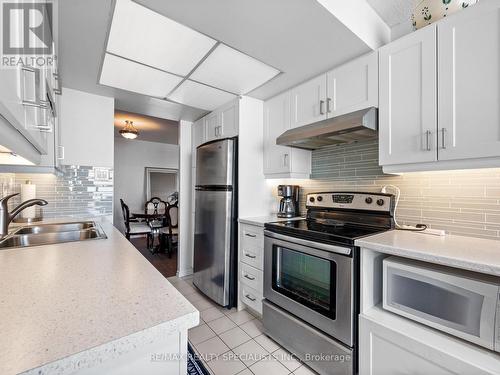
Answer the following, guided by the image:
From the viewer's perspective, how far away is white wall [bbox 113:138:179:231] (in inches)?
241

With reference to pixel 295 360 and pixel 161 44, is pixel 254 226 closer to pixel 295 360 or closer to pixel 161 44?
pixel 295 360

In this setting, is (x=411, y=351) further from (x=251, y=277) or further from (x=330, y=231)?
(x=251, y=277)

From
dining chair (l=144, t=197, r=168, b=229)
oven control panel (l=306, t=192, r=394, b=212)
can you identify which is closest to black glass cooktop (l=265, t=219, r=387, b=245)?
oven control panel (l=306, t=192, r=394, b=212)

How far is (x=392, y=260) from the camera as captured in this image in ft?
4.45

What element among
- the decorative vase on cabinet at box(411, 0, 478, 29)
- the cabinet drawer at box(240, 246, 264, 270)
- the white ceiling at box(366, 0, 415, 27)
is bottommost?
the cabinet drawer at box(240, 246, 264, 270)

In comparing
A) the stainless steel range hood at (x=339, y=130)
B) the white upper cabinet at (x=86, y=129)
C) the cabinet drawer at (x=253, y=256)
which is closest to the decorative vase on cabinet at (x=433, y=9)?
the stainless steel range hood at (x=339, y=130)

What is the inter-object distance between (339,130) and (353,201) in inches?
25.1

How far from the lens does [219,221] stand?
99.3 inches

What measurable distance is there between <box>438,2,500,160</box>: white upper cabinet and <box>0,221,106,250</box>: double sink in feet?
7.05

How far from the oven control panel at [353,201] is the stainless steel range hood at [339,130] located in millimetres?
465

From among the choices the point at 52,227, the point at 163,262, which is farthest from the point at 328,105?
the point at 163,262

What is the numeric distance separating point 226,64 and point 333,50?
31.5 inches

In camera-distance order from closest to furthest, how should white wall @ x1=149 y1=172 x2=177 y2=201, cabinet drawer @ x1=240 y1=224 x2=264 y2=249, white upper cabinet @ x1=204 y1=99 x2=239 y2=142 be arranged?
cabinet drawer @ x1=240 y1=224 x2=264 y2=249 < white upper cabinet @ x1=204 y1=99 x2=239 y2=142 < white wall @ x1=149 y1=172 x2=177 y2=201

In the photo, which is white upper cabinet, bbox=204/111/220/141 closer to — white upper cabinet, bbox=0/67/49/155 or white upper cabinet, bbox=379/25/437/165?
white upper cabinet, bbox=379/25/437/165
